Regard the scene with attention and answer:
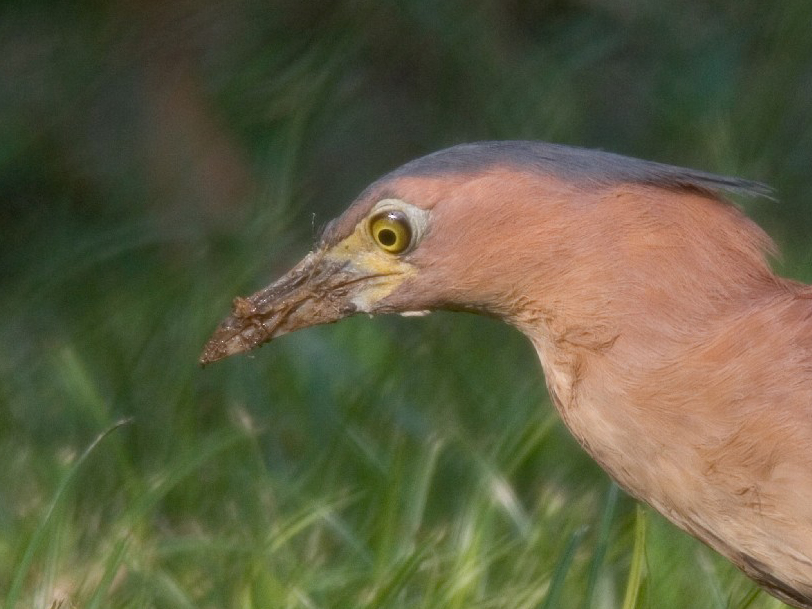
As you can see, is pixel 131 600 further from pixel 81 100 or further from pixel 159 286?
pixel 81 100

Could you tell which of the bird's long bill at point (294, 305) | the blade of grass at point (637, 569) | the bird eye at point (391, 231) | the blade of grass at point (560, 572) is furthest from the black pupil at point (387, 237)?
the blade of grass at point (637, 569)

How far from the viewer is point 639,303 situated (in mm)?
2686

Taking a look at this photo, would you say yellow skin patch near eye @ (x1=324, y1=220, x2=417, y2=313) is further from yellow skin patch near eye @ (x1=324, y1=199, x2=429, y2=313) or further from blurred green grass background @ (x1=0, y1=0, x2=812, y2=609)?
blurred green grass background @ (x1=0, y1=0, x2=812, y2=609)

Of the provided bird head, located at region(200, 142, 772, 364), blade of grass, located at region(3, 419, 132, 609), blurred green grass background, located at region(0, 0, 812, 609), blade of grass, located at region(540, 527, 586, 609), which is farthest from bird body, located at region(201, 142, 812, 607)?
blade of grass, located at region(3, 419, 132, 609)

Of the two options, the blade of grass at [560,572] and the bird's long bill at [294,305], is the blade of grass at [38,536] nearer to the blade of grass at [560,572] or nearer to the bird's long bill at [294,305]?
the bird's long bill at [294,305]

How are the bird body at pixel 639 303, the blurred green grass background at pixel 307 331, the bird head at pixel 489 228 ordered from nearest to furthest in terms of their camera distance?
1. the bird body at pixel 639 303
2. the bird head at pixel 489 228
3. the blurred green grass background at pixel 307 331

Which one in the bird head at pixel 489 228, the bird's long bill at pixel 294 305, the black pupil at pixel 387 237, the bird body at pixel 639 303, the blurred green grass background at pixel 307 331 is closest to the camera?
the bird body at pixel 639 303

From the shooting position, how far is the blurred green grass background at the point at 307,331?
11.7 feet

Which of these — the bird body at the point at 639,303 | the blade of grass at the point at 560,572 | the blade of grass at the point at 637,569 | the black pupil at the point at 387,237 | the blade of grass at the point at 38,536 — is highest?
the black pupil at the point at 387,237

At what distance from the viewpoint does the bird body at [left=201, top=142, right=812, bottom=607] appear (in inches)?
102

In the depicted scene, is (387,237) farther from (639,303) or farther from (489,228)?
(639,303)

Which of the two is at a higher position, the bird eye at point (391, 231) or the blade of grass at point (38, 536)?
the bird eye at point (391, 231)

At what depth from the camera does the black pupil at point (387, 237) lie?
2891 mm

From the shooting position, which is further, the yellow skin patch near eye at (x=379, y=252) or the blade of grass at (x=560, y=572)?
the blade of grass at (x=560, y=572)
